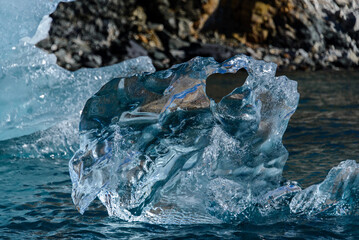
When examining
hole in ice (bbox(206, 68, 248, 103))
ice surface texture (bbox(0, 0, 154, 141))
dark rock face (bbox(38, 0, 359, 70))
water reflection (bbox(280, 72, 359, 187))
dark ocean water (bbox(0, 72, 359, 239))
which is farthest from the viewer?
dark rock face (bbox(38, 0, 359, 70))

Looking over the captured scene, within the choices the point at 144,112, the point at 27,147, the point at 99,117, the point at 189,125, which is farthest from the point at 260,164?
the point at 27,147

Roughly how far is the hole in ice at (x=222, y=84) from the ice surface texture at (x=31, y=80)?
2.03m

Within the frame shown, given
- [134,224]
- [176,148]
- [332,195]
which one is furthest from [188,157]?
[332,195]

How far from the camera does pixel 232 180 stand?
8.53 ft

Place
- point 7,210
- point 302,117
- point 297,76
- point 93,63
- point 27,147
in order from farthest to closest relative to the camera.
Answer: point 93,63 < point 297,76 < point 302,117 < point 27,147 < point 7,210

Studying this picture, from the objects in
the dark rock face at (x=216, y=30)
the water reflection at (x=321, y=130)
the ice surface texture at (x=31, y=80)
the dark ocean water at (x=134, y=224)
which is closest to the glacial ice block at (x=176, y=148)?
the dark ocean water at (x=134, y=224)

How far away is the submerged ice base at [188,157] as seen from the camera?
2.48 meters

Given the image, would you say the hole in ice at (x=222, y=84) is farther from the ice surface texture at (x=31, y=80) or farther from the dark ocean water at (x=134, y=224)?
the ice surface texture at (x=31, y=80)

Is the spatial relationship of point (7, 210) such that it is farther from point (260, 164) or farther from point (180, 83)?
point (260, 164)

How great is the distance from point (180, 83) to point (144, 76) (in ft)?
0.54

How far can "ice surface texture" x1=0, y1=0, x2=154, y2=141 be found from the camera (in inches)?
155

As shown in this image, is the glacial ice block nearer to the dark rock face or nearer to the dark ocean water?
the dark ocean water

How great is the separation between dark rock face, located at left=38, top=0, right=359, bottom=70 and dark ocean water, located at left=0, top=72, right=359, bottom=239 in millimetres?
3765

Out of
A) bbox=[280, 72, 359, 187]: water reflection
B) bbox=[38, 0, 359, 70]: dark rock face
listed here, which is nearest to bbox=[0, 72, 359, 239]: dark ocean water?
bbox=[280, 72, 359, 187]: water reflection
